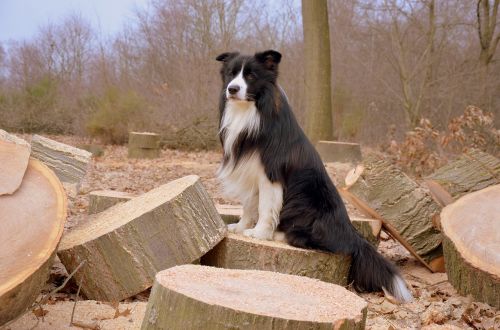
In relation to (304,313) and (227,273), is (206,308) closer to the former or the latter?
(304,313)

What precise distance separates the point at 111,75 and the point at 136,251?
16.8m

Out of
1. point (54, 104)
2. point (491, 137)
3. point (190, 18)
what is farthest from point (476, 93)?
point (54, 104)

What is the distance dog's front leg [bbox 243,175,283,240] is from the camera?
434 cm

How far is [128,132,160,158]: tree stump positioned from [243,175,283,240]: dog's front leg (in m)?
9.38

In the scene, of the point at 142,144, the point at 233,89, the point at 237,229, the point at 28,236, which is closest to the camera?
the point at 28,236

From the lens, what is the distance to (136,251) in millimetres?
3607

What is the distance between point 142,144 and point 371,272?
386 inches

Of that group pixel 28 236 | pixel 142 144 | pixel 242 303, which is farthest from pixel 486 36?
pixel 28 236

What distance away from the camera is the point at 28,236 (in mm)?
2779

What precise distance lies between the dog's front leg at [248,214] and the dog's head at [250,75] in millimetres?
812

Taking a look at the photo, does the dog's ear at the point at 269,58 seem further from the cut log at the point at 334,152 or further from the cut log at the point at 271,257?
the cut log at the point at 334,152

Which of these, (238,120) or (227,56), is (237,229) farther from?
(227,56)

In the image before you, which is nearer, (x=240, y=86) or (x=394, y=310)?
(x=394, y=310)

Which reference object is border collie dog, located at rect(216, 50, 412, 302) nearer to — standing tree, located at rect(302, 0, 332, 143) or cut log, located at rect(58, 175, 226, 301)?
cut log, located at rect(58, 175, 226, 301)
